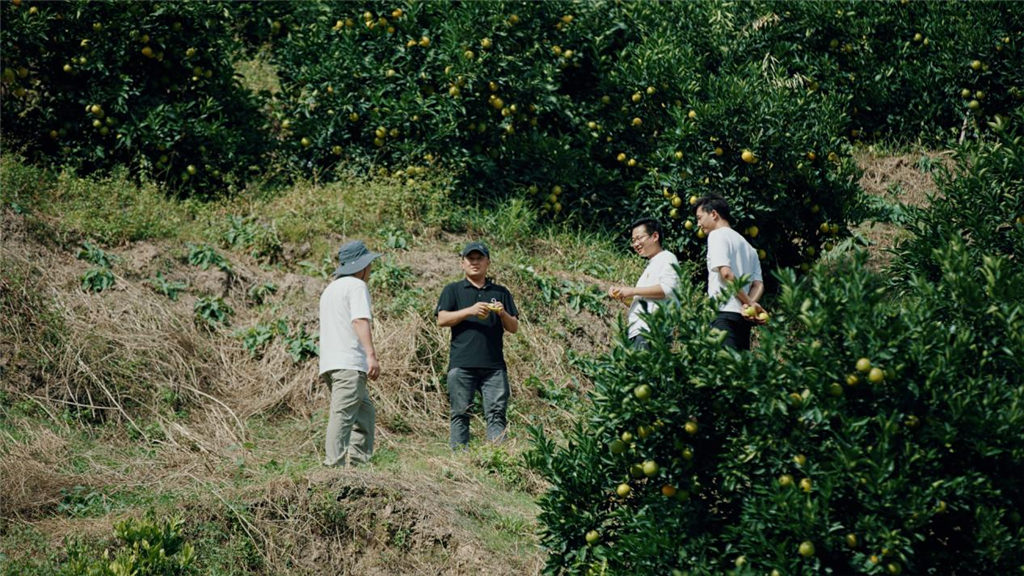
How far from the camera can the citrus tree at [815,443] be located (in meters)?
3.96

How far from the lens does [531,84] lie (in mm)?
10172

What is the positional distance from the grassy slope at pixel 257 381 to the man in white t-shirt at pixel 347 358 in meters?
0.27

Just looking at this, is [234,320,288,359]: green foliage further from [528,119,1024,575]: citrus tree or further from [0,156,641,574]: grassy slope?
[528,119,1024,575]: citrus tree

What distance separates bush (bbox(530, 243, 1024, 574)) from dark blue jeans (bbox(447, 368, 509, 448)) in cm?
229

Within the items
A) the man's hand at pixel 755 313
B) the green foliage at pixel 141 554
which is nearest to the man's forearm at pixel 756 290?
the man's hand at pixel 755 313

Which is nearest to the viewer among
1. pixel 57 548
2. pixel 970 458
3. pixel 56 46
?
pixel 970 458

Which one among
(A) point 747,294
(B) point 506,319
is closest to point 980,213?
(A) point 747,294

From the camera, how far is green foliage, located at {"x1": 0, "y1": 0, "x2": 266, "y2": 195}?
9672 mm

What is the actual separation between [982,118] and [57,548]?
10.1m

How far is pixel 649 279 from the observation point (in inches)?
264

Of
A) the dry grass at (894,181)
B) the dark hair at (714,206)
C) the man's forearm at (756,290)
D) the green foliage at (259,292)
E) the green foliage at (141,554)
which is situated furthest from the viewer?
the dry grass at (894,181)

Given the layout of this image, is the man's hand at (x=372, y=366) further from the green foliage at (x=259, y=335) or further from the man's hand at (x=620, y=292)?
the green foliage at (x=259, y=335)

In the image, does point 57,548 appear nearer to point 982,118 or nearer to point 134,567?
point 134,567

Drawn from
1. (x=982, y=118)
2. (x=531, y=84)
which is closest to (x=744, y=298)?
(x=531, y=84)
